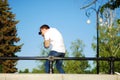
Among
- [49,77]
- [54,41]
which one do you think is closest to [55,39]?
[54,41]

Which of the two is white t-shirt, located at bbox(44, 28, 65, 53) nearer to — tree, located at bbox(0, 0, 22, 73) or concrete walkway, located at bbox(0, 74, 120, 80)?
concrete walkway, located at bbox(0, 74, 120, 80)

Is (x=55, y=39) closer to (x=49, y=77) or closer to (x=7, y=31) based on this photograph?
(x=49, y=77)

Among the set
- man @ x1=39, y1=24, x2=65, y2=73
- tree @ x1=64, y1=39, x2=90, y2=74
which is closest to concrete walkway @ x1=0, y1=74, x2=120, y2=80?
man @ x1=39, y1=24, x2=65, y2=73

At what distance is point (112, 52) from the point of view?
4900cm

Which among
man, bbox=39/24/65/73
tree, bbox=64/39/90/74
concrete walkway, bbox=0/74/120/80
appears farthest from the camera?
tree, bbox=64/39/90/74

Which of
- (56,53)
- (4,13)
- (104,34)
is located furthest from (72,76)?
(4,13)

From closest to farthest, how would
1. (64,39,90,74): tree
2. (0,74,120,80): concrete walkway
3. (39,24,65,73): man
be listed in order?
(0,74,120,80): concrete walkway → (39,24,65,73): man → (64,39,90,74): tree

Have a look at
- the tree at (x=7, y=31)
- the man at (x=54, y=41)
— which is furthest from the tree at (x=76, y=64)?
the man at (x=54, y=41)

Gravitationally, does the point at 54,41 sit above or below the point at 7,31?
below

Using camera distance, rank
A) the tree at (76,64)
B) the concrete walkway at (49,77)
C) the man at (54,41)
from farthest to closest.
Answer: the tree at (76,64) → the man at (54,41) → the concrete walkway at (49,77)

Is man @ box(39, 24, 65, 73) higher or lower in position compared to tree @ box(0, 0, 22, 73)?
lower

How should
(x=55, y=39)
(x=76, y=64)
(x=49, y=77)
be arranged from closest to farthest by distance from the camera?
(x=49, y=77), (x=55, y=39), (x=76, y=64)

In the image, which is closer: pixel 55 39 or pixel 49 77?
pixel 49 77

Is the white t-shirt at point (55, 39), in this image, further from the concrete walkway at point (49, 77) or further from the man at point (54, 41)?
the concrete walkway at point (49, 77)
